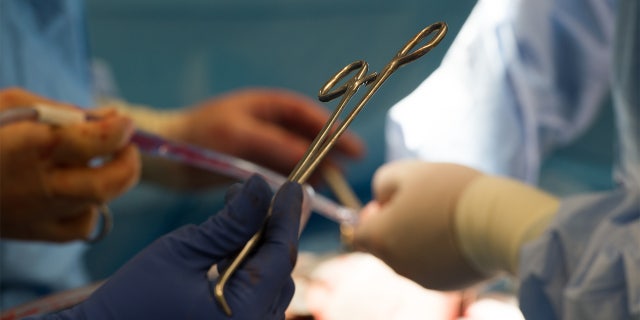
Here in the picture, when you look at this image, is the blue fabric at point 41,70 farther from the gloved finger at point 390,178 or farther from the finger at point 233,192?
the finger at point 233,192

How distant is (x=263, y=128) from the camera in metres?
1.85

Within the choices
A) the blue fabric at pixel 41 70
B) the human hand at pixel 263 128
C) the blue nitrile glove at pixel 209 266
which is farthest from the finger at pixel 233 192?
the human hand at pixel 263 128

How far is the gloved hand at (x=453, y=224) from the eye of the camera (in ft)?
3.04

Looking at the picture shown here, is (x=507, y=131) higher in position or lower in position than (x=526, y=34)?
lower

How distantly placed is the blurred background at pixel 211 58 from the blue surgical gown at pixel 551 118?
0.25 meters

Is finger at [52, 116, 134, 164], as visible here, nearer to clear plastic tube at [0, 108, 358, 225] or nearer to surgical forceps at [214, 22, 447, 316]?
clear plastic tube at [0, 108, 358, 225]

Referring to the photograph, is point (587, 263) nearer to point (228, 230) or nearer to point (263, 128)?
point (228, 230)

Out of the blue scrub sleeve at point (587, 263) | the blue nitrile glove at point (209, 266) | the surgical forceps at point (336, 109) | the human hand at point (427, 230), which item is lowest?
the human hand at point (427, 230)

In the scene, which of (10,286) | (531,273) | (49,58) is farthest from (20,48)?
(531,273)

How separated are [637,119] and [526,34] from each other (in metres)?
0.31

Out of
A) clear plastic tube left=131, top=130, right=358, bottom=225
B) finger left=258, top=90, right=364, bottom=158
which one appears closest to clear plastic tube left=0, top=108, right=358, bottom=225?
clear plastic tube left=131, top=130, right=358, bottom=225

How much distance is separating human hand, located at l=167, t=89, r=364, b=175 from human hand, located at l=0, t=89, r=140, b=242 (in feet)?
1.92

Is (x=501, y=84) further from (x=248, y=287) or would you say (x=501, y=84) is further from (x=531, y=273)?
(x=248, y=287)

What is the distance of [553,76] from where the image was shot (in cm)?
135
